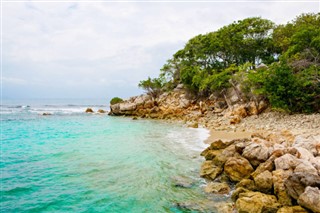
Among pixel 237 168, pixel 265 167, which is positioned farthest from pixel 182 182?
pixel 265 167

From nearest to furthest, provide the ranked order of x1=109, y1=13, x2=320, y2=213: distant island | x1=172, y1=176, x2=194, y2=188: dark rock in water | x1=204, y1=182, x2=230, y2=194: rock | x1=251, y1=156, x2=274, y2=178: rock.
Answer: x1=109, y1=13, x2=320, y2=213: distant island → x1=204, y1=182, x2=230, y2=194: rock → x1=251, y1=156, x2=274, y2=178: rock → x1=172, y1=176, x2=194, y2=188: dark rock in water

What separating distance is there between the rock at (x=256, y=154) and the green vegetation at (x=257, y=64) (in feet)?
50.3

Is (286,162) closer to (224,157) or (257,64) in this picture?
(224,157)

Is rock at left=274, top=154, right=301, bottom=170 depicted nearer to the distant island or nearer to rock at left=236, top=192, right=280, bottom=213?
the distant island

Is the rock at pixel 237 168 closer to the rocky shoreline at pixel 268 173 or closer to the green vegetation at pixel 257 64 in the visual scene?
the rocky shoreline at pixel 268 173

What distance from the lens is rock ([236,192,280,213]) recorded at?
7809 mm

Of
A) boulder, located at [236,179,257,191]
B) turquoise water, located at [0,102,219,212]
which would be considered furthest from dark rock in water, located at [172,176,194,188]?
boulder, located at [236,179,257,191]

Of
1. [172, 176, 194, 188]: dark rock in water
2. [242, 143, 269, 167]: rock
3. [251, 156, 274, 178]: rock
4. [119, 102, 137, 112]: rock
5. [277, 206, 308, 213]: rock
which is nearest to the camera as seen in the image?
[277, 206, 308, 213]: rock

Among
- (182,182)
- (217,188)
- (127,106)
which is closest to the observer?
(217,188)

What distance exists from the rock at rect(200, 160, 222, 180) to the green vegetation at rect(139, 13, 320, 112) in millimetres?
16227

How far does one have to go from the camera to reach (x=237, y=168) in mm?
11039

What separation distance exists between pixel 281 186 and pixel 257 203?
4.04 ft

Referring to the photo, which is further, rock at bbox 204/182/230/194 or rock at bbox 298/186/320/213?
rock at bbox 204/182/230/194

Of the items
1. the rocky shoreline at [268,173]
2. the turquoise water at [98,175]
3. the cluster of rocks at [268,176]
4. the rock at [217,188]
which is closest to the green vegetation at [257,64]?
the rocky shoreline at [268,173]
